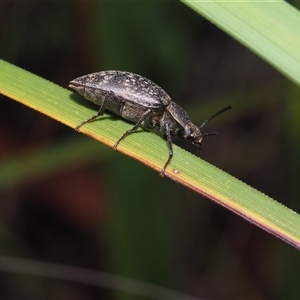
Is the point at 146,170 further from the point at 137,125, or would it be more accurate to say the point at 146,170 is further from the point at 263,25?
the point at 263,25

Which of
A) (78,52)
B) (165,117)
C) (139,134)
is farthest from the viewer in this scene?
(78,52)

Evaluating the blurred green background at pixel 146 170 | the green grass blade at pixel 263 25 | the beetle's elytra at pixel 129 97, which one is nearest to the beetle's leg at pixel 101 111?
the beetle's elytra at pixel 129 97

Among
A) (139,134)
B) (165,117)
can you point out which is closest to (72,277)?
(165,117)

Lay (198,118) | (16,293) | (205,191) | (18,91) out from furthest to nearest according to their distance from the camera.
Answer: (16,293) → (198,118) → (18,91) → (205,191)

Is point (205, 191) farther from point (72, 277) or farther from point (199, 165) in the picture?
point (72, 277)

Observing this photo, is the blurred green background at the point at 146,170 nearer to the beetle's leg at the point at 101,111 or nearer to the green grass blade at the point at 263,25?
the beetle's leg at the point at 101,111

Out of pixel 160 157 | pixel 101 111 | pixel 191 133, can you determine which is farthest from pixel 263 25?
pixel 191 133

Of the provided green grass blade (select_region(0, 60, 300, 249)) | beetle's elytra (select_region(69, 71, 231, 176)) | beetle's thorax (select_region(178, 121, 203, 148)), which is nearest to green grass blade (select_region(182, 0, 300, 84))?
green grass blade (select_region(0, 60, 300, 249))
